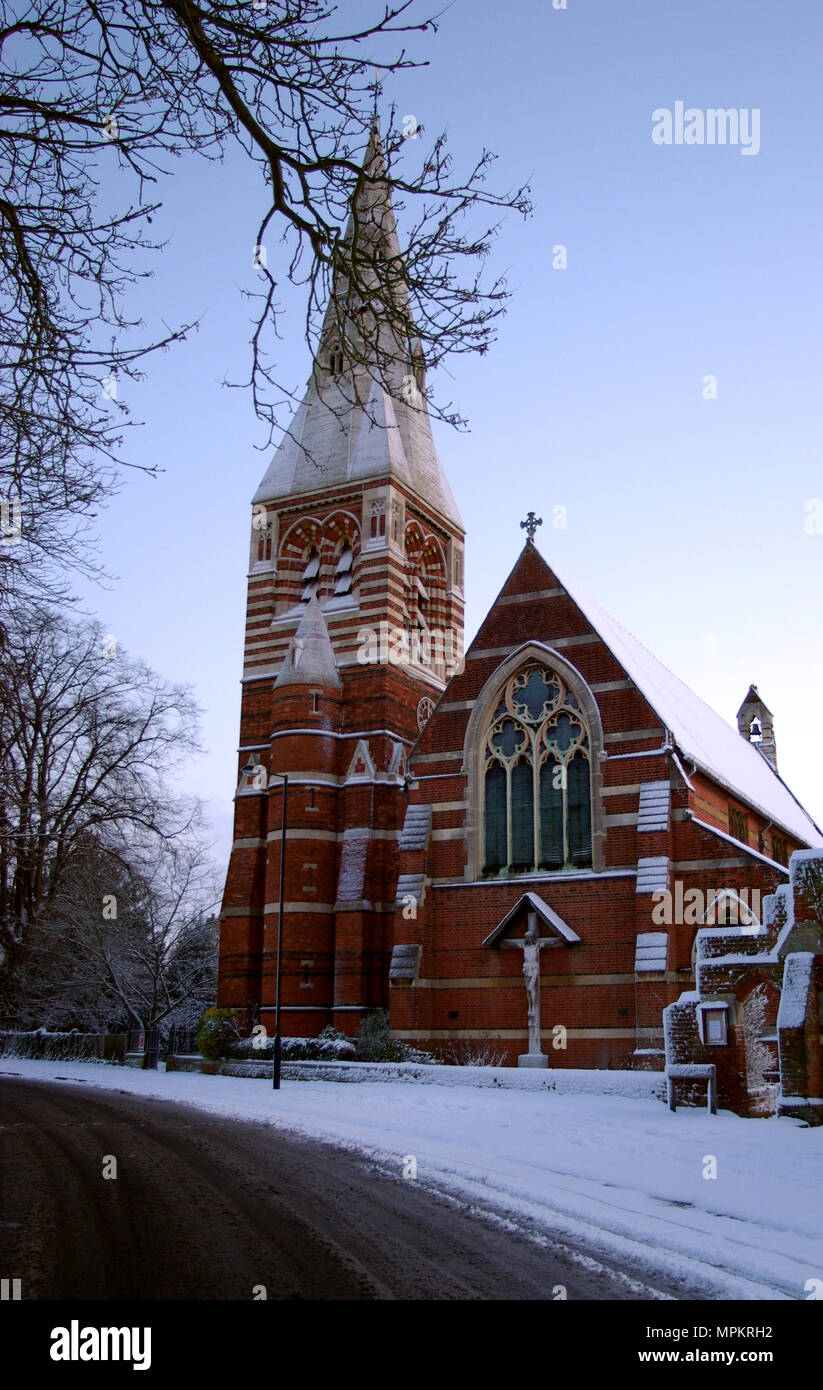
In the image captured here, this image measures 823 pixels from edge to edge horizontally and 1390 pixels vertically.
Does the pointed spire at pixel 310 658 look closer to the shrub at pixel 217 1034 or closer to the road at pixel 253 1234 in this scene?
the shrub at pixel 217 1034

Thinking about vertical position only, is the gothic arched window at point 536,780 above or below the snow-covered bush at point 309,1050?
above

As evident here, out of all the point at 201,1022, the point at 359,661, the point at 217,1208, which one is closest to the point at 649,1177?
the point at 217,1208

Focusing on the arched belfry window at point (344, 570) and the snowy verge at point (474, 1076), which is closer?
the snowy verge at point (474, 1076)

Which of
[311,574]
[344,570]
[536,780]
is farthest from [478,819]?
[311,574]

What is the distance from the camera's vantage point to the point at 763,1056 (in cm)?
1891

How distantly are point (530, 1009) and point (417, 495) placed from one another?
825 inches

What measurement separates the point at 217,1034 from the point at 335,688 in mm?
11324

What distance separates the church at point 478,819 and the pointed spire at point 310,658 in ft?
0.27

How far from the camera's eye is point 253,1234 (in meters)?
7.11

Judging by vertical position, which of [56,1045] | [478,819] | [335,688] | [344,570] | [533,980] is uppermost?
[344,570]

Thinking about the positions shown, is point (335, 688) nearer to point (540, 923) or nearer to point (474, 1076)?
point (540, 923)

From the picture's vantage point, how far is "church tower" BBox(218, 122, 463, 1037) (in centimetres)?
3269

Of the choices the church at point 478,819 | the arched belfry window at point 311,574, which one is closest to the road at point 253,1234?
the church at point 478,819

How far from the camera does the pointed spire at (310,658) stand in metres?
35.2
